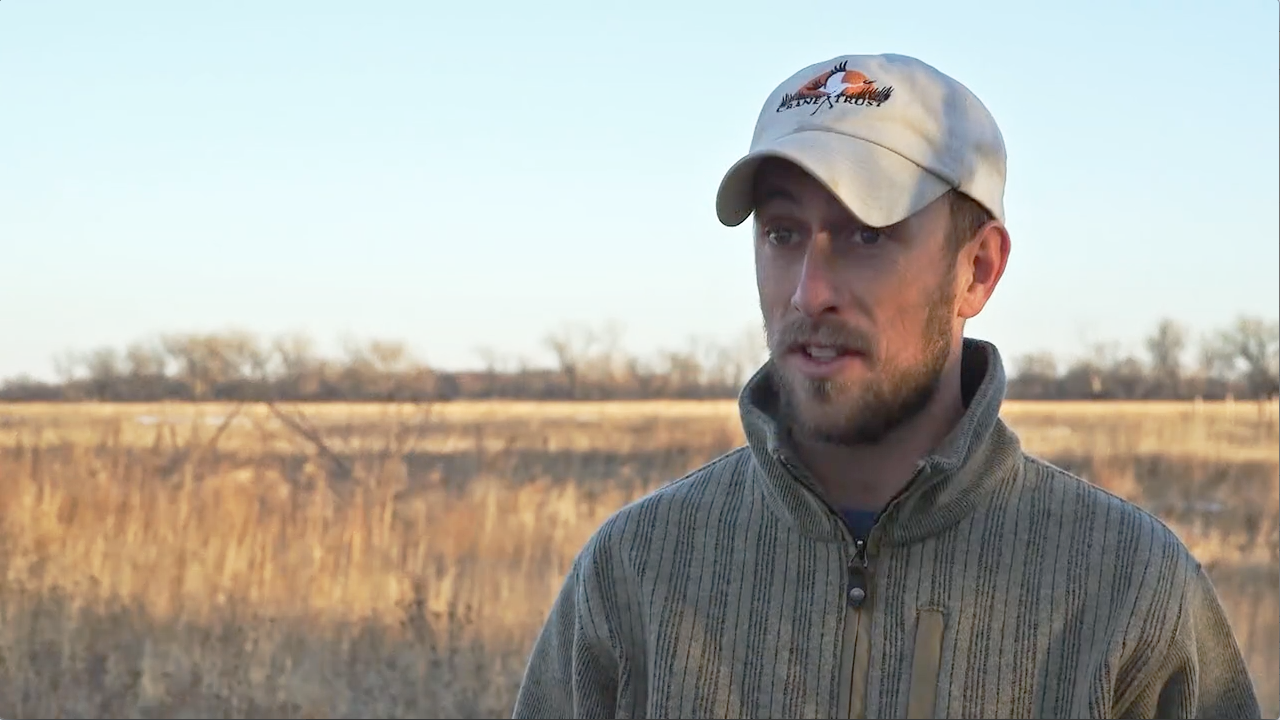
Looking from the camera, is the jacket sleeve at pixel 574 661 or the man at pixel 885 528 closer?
the man at pixel 885 528

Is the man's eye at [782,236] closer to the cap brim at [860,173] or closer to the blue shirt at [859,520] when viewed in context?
the cap brim at [860,173]

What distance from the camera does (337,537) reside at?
6535 millimetres

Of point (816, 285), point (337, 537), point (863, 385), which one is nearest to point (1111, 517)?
point (863, 385)

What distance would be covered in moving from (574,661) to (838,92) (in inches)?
28.3

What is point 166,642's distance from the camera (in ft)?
18.9

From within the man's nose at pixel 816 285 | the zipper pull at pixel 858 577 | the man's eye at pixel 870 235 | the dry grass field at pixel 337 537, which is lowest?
the dry grass field at pixel 337 537

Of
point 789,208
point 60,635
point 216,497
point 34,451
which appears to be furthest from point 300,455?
point 789,208

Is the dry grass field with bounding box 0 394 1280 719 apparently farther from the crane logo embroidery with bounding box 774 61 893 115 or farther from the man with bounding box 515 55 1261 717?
the crane logo embroidery with bounding box 774 61 893 115

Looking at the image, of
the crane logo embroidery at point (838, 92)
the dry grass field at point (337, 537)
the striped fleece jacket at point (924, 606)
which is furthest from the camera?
the dry grass field at point (337, 537)

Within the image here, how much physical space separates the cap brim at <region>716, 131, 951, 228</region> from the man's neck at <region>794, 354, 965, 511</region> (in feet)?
0.73

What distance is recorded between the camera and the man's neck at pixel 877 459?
143 centimetres

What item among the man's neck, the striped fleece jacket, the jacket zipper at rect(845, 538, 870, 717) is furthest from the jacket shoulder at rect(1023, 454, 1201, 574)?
the jacket zipper at rect(845, 538, 870, 717)

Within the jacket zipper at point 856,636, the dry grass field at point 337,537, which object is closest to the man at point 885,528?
the jacket zipper at point 856,636

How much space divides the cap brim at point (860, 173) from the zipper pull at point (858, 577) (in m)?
0.34
